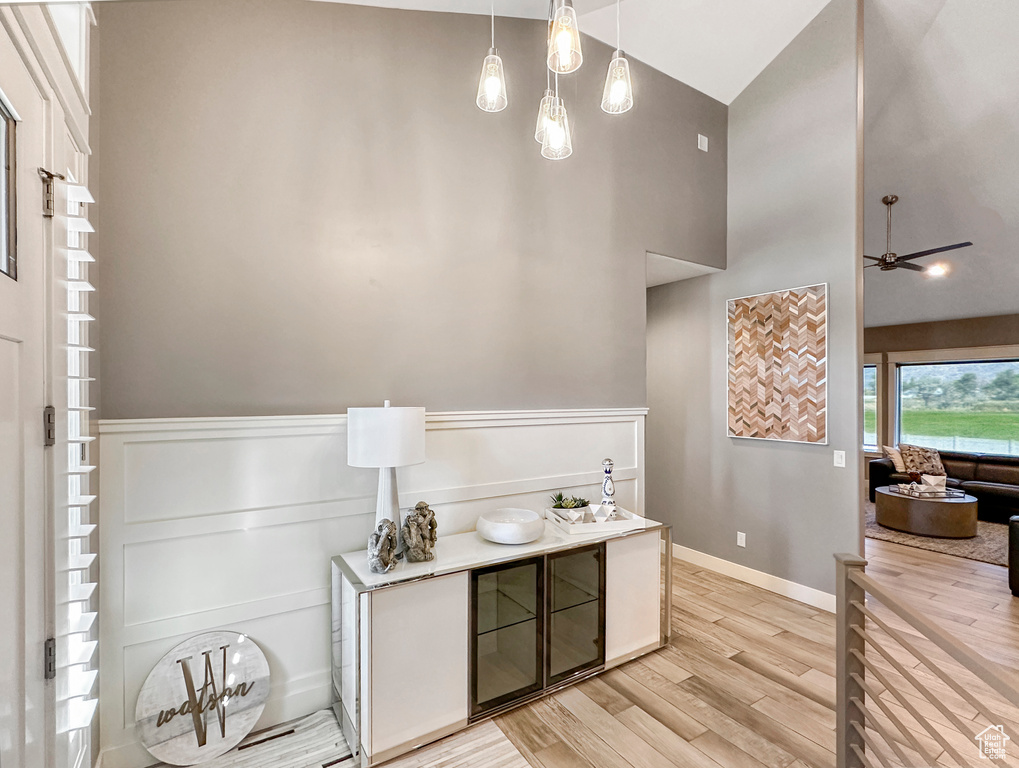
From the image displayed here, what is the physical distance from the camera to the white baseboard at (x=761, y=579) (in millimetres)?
3168

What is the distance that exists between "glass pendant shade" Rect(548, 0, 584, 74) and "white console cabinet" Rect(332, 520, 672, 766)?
183cm

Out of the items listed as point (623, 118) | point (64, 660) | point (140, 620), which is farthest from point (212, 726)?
point (623, 118)

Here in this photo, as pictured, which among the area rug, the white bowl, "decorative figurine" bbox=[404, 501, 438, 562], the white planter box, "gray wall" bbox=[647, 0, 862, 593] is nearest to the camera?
"decorative figurine" bbox=[404, 501, 438, 562]

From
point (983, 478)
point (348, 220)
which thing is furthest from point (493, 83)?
point (983, 478)

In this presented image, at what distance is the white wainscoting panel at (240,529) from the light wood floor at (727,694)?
38.6 inches

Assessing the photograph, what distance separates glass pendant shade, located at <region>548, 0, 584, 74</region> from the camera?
1413 millimetres

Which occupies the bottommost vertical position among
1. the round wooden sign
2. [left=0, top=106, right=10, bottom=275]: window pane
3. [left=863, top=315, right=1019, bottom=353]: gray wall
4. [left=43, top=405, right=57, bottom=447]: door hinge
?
the round wooden sign

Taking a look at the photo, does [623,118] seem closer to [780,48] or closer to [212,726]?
[780,48]

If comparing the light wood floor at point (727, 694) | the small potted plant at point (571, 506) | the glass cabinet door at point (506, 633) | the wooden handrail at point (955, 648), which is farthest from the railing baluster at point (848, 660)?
the small potted plant at point (571, 506)

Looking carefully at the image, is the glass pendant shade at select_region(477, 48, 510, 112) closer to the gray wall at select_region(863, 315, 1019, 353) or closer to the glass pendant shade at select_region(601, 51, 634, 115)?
the glass pendant shade at select_region(601, 51, 634, 115)

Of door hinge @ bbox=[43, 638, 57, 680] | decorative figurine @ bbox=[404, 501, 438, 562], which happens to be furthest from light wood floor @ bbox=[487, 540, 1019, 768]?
door hinge @ bbox=[43, 638, 57, 680]

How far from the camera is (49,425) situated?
1153 millimetres

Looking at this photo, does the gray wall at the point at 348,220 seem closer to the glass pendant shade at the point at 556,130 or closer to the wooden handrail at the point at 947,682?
the glass pendant shade at the point at 556,130

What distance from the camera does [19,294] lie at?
40.4 inches
